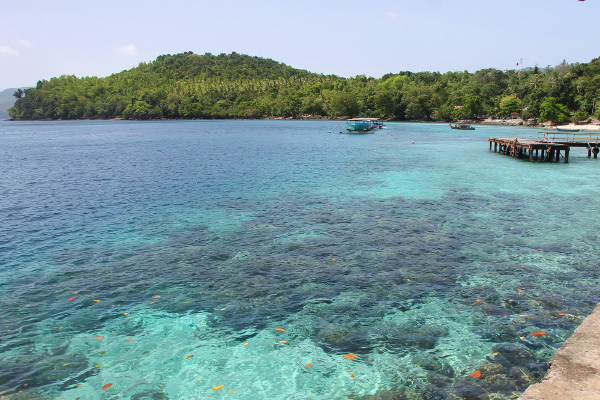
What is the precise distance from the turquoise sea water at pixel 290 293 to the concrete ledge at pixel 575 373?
1169 millimetres

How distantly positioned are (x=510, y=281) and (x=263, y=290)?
26.2 ft

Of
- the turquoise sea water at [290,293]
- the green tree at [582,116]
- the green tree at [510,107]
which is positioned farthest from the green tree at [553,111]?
the turquoise sea water at [290,293]

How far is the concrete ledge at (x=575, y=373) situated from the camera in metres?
6.40

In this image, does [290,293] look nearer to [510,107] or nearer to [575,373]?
[575,373]

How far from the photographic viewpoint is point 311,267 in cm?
1496

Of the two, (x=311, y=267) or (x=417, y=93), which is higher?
(x=417, y=93)

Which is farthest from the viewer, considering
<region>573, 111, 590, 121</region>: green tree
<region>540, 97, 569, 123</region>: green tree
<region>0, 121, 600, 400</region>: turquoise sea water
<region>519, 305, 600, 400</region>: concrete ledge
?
<region>540, 97, 569, 123</region>: green tree

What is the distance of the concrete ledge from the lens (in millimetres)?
6398

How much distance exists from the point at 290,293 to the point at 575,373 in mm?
7632

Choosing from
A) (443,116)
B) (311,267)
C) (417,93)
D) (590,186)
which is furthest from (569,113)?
(311,267)

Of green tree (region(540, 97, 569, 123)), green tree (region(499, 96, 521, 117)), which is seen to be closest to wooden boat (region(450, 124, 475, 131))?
green tree (region(540, 97, 569, 123))

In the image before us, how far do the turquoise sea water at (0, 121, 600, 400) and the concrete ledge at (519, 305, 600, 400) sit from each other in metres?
1.17

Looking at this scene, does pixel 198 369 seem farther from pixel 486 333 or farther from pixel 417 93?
pixel 417 93

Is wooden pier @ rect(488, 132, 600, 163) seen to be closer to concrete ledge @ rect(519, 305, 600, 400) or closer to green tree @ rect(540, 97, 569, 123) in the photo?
concrete ledge @ rect(519, 305, 600, 400)
